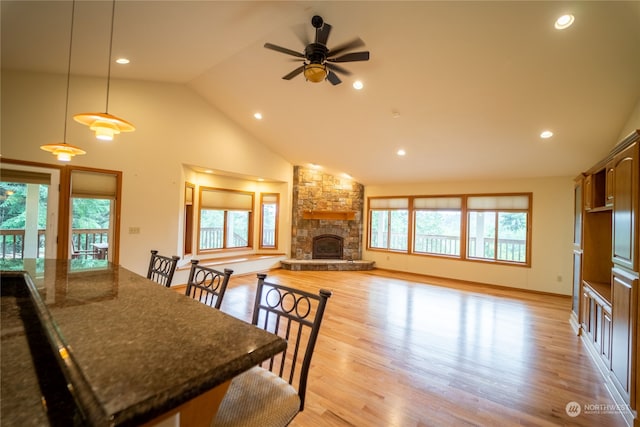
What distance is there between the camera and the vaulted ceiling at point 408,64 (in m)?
2.69

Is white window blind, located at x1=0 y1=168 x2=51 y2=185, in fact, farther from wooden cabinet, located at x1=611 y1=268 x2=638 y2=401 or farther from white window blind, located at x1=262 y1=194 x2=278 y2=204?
wooden cabinet, located at x1=611 y1=268 x2=638 y2=401

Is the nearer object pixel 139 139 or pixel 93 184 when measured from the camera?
pixel 93 184

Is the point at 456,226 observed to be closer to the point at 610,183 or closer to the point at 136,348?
the point at 610,183

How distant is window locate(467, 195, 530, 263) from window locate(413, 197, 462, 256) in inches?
11.3

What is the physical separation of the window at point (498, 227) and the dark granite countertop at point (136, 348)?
651cm

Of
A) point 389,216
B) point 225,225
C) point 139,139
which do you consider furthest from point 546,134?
point 225,225

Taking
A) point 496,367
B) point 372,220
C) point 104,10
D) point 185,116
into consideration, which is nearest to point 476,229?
point 372,220

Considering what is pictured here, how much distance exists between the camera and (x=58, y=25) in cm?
265

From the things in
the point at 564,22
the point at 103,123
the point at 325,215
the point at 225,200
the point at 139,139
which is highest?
the point at 564,22

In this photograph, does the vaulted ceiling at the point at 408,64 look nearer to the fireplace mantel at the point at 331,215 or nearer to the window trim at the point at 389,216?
the window trim at the point at 389,216

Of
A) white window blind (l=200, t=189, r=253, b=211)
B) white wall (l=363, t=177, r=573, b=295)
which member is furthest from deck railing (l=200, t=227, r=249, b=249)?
white wall (l=363, t=177, r=573, b=295)

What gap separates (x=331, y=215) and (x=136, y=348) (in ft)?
22.7

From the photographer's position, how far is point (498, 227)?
6047mm

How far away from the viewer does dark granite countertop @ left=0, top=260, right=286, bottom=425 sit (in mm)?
566
